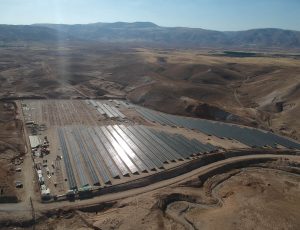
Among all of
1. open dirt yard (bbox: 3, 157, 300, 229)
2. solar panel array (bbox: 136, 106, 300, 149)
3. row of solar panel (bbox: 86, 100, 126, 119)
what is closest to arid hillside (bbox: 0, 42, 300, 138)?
solar panel array (bbox: 136, 106, 300, 149)

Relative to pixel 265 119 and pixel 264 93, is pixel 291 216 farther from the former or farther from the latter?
pixel 264 93

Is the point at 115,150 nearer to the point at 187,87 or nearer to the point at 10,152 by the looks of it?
the point at 10,152

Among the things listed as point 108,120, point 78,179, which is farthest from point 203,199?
point 108,120

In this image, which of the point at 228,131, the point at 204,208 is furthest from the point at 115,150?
the point at 228,131

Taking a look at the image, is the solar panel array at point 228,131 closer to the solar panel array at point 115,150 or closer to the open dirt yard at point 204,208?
the solar panel array at point 115,150

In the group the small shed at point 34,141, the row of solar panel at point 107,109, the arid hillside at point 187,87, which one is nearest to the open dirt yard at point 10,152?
the small shed at point 34,141

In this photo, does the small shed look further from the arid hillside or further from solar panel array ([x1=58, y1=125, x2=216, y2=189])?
the arid hillside
